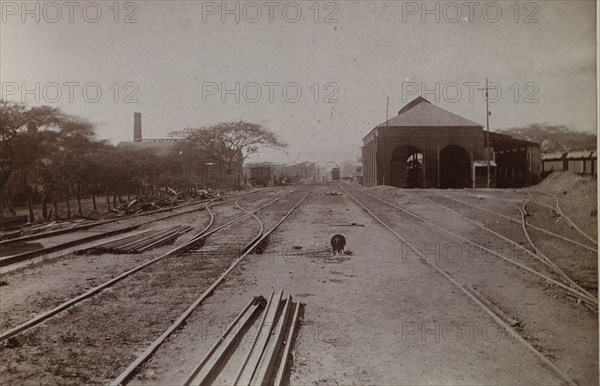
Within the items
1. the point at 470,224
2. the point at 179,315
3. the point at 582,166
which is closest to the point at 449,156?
the point at 582,166

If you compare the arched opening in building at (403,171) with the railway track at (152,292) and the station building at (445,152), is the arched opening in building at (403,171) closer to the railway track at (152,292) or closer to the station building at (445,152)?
the station building at (445,152)

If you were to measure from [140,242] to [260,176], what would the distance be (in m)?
47.9

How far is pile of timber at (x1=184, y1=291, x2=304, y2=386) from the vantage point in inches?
156

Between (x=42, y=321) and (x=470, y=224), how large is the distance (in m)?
11.8

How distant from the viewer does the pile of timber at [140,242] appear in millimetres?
10375

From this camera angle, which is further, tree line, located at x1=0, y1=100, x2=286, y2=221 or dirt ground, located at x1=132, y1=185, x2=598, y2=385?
tree line, located at x1=0, y1=100, x2=286, y2=221

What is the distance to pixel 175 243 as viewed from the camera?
38.0 ft

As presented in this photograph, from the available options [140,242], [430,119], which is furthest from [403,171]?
[140,242]

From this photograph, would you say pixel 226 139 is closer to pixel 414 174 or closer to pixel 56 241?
pixel 414 174

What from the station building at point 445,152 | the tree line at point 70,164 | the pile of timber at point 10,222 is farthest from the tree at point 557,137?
the tree line at point 70,164

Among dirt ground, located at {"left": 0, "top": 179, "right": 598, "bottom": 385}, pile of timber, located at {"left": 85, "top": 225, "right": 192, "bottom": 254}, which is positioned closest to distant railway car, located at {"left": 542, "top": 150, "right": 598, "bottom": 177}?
dirt ground, located at {"left": 0, "top": 179, "right": 598, "bottom": 385}

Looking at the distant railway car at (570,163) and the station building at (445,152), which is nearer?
the distant railway car at (570,163)

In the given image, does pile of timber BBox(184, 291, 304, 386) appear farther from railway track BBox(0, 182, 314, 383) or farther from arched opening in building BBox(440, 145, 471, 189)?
arched opening in building BBox(440, 145, 471, 189)

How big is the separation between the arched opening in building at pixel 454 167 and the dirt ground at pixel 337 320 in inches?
1155
